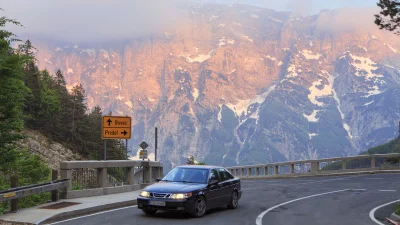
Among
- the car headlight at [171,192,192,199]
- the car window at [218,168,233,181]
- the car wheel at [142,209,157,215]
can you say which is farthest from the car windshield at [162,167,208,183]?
the car headlight at [171,192,192,199]

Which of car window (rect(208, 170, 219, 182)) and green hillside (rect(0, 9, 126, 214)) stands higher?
green hillside (rect(0, 9, 126, 214))

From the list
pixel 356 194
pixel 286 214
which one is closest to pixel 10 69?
pixel 286 214

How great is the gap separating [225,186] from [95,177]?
19.1 ft

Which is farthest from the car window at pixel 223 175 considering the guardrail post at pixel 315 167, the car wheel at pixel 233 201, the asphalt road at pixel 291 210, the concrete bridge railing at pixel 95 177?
the guardrail post at pixel 315 167

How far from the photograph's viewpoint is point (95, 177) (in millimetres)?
19734

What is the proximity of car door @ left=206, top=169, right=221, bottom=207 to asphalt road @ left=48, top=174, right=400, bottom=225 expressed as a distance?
38cm

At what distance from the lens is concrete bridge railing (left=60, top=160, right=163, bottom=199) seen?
1748cm

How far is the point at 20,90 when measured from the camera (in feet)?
69.6

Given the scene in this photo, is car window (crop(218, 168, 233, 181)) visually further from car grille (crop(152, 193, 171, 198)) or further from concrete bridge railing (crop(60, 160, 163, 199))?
concrete bridge railing (crop(60, 160, 163, 199))

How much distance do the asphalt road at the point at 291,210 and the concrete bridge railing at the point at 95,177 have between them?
8.68 ft

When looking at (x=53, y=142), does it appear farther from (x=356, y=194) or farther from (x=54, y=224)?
(x=54, y=224)

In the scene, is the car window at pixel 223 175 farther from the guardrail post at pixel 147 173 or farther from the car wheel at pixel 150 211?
the guardrail post at pixel 147 173

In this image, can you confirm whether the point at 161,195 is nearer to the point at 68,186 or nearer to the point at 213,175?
the point at 213,175

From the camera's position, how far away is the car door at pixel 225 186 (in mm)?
16158
